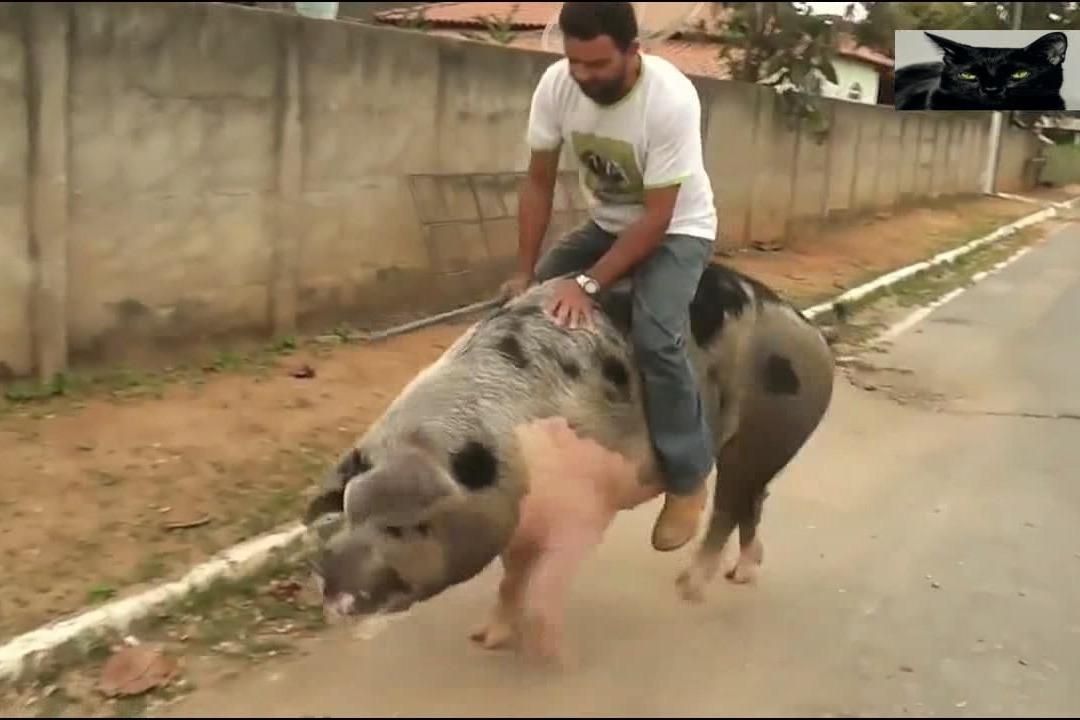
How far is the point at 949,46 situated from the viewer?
3.59 m

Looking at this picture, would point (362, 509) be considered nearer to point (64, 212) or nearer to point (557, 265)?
point (557, 265)

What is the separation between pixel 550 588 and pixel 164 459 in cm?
248

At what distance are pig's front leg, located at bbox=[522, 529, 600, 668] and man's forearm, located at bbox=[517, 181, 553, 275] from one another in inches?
32.9

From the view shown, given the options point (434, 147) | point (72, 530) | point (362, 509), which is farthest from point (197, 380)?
point (362, 509)

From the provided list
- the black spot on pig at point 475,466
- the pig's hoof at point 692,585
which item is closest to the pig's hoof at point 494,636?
Result: the black spot on pig at point 475,466

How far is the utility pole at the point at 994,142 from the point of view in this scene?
3.53m

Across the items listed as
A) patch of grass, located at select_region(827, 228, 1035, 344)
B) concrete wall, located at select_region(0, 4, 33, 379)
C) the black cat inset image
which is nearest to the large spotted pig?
the black cat inset image

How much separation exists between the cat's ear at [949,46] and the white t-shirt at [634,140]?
0.78 meters

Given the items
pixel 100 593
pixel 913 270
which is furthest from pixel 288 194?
pixel 913 270

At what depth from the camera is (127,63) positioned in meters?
5.74

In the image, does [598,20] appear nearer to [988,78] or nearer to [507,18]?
[988,78]

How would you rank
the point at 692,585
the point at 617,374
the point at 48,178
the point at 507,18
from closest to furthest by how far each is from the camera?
the point at 617,374 < the point at 692,585 < the point at 48,178 < the point at 507,18

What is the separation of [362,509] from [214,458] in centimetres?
261

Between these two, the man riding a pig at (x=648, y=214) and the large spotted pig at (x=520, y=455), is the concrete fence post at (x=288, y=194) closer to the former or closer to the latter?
the man riding a pig at (x=648, y=214)
